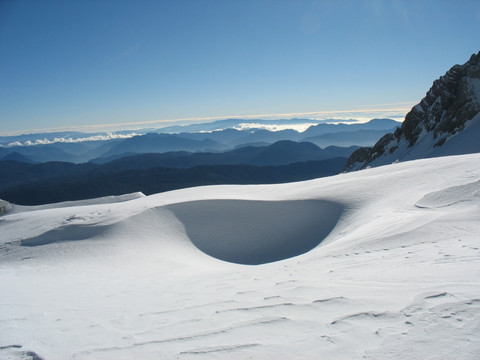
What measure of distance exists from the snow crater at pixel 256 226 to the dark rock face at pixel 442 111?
169ft

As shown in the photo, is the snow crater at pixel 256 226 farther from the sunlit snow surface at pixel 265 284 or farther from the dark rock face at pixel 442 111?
the dark rock face at pixel 442 111

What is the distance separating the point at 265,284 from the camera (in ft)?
19.3

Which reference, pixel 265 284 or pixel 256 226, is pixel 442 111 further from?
pixel 265 284

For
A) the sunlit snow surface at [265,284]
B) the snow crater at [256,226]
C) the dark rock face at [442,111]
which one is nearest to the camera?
the sunlit snow surface at [265,284]

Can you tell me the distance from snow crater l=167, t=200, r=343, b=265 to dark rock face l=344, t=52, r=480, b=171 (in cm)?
5144

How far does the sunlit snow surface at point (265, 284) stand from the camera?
3.26 m

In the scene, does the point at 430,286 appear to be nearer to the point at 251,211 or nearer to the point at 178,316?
the point at 178,316

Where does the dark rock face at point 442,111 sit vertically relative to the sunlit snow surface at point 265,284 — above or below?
above

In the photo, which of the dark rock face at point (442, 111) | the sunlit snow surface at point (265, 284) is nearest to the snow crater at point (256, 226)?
the sunlit snow surface at point (265, 284)

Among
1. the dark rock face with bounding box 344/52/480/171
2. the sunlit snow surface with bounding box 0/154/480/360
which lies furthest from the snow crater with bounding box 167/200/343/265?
the dark rock face with bounding box 344/52/480/171

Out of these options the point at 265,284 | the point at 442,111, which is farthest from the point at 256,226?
the point at 442,111

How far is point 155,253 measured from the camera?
38.8 feet

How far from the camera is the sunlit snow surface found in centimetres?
326

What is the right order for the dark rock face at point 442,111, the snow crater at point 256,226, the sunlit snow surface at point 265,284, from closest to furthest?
1. the sunlit snow surface at point 265,284
2. the snow crater at point 256,226
3. the dark rock face at point 442,111
